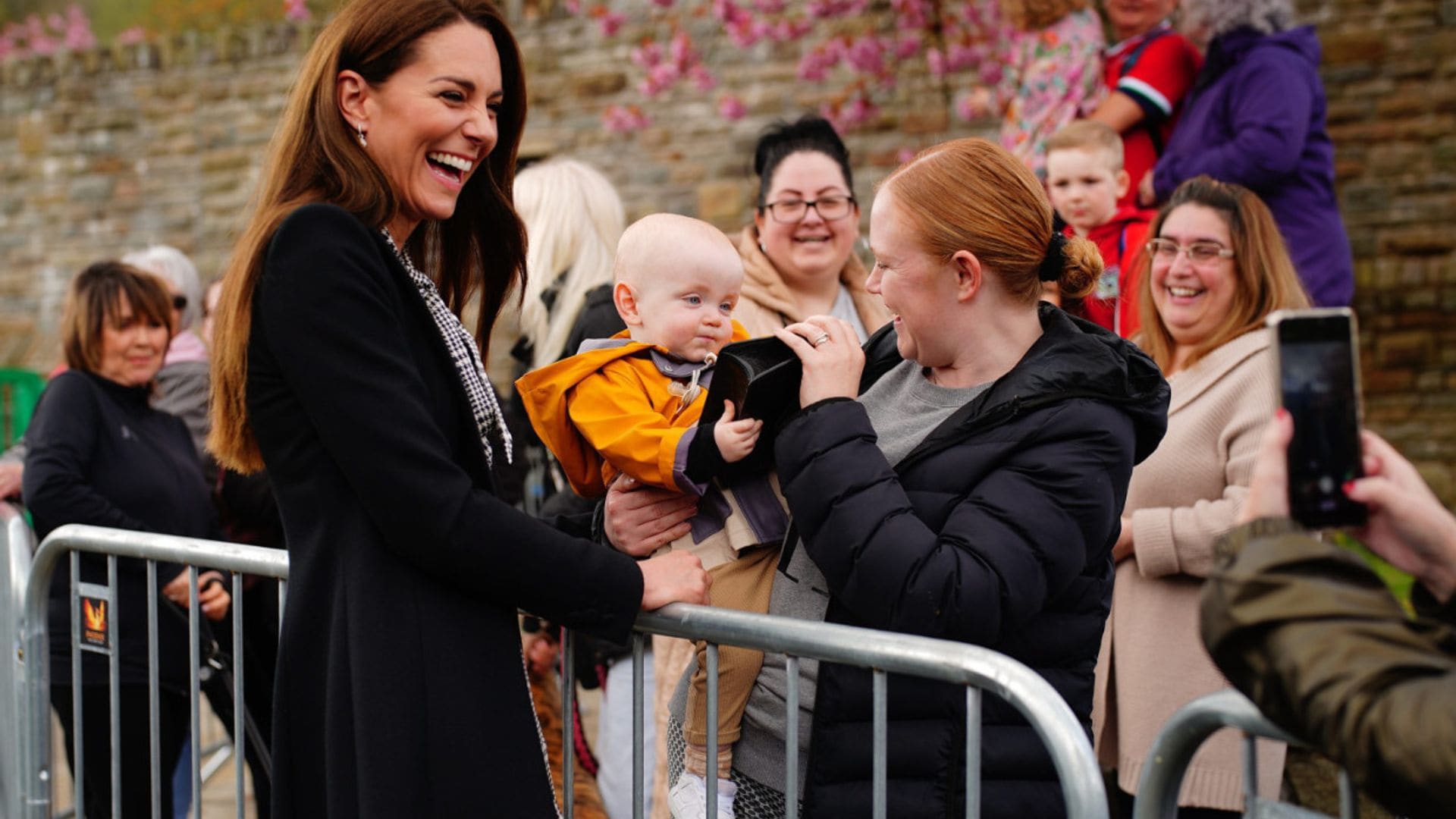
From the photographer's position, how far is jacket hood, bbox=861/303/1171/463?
6.91 ft

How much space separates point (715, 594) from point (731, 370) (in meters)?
0.39

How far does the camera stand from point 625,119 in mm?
11852

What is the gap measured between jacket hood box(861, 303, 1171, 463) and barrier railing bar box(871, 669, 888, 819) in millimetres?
414

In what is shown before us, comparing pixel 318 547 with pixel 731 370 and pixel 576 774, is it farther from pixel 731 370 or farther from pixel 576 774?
pixel 576 774

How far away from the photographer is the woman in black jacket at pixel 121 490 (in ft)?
12.4

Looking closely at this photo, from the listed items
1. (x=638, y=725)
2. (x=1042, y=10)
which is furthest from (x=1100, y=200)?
(x=638, y=725)

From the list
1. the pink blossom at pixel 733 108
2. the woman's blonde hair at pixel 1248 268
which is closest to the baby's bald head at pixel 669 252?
the woman's blonde hair at pixel 1248 268

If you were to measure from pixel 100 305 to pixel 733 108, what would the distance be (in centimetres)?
763

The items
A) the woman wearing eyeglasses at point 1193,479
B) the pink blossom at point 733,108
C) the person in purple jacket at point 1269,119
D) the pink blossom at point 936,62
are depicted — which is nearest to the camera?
the woman wearing eyeglasses at point 1193,479

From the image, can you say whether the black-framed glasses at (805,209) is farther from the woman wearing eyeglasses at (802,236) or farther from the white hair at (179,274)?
the white hair at (179,274)

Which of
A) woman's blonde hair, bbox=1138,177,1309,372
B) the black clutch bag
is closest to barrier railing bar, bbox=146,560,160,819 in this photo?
the black clutch bag

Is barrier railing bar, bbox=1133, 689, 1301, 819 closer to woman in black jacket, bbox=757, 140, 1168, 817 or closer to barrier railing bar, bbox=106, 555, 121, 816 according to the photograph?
woman in black jacket, bbox=757, 140, 1168, 817

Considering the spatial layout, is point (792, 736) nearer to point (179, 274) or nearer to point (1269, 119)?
point (1269, 119)

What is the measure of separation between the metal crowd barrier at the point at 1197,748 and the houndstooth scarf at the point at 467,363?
1102mm
